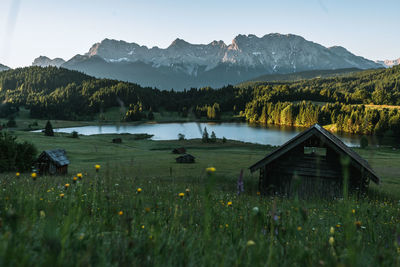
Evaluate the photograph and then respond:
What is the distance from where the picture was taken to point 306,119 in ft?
534

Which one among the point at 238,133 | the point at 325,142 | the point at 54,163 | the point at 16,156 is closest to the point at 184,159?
the point at 54,163

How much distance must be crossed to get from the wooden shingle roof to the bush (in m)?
20.1

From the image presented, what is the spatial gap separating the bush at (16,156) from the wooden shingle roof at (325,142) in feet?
65.8

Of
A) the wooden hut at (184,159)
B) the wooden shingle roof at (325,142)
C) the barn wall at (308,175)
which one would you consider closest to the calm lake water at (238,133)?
the wooden hut at (184,159)

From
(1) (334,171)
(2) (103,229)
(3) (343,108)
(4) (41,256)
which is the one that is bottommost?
(1) (334,171)

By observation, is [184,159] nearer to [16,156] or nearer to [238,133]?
[16,156]

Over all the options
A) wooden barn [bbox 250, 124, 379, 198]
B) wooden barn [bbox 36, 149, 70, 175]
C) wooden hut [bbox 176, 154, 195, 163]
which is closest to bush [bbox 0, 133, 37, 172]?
wooden barn [bbox 36, 149, 70, 175]

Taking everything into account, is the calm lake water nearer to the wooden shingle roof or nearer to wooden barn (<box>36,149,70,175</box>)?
wooden barn (<box>36,149,70,175</box>)

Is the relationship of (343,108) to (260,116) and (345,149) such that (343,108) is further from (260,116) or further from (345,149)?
(345,149)

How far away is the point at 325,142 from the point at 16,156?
83.3 feet

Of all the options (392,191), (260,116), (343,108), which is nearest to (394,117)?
(343,108)

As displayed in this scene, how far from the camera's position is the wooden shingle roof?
1584 cm

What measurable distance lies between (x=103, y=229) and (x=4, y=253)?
1.55 m

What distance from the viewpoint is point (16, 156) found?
1001 inches
